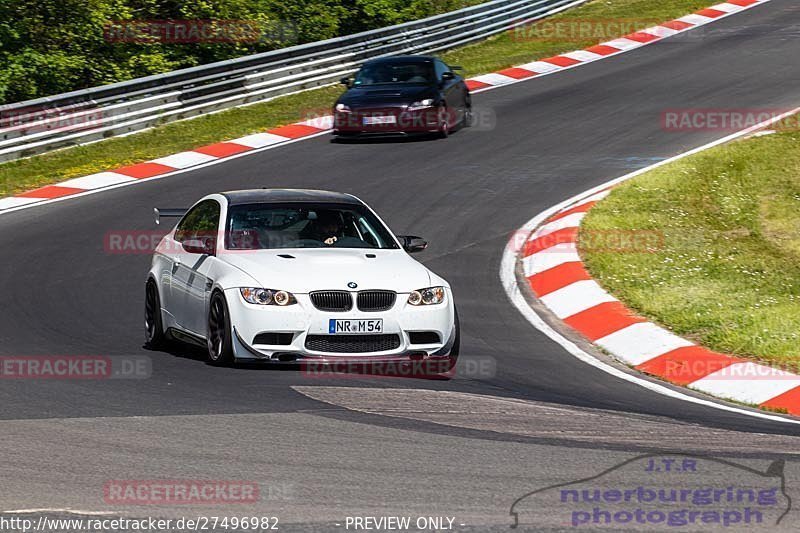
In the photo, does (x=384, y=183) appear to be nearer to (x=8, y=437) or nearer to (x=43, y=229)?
(x=43, y=229)

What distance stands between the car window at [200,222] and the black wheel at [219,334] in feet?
3.41

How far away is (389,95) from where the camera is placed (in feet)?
75.4

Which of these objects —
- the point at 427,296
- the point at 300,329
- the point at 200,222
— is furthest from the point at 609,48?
the point at 300,329

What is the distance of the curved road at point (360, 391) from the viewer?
7.20 m

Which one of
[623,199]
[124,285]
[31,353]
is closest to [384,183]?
[623,199]

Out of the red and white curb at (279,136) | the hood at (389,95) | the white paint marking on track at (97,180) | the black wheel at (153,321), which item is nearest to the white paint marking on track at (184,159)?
the red and white curb at (279,136)

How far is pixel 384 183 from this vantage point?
1969 cm

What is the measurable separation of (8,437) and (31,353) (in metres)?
3.19

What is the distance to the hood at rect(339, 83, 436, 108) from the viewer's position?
75.0 feet

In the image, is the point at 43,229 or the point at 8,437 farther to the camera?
the point at 43,229

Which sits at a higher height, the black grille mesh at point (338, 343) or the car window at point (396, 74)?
the black grille mesh at point (338, 343)
